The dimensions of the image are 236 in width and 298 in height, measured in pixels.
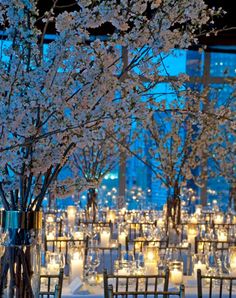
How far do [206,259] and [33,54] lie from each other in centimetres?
257

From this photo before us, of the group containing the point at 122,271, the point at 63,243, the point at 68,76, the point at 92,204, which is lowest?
the point at 122,271

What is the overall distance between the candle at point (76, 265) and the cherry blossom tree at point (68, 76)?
1.85m

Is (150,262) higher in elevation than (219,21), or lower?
lower

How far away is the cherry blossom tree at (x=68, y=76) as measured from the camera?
7.02 ft

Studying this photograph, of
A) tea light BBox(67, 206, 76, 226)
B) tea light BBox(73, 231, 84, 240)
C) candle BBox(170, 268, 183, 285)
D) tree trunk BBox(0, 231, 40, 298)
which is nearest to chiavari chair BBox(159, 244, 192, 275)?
candle BBox(170, 268, 183, 285)

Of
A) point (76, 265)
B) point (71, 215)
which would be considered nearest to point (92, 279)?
point (76, 265)

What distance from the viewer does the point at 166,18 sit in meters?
2.23

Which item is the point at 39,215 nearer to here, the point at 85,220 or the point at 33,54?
the point at 33,54

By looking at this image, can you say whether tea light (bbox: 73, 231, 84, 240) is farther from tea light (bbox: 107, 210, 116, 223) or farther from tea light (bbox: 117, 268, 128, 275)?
tea light (bbox: 107, 210, 116, 223)

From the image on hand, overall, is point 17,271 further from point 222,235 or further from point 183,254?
point 222,235

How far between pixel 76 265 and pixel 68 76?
227cm

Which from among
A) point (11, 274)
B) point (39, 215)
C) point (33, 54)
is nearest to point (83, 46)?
point (33, 54)

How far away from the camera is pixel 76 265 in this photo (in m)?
4.20

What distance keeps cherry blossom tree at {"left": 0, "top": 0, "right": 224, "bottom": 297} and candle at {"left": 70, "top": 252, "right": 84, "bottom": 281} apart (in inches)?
72.8
